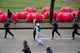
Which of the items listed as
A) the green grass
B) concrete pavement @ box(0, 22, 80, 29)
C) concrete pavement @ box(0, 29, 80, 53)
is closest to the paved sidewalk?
concrete pavement @ box(0, 22, 80, 29)

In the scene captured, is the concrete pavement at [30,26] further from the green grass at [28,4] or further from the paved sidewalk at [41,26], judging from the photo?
the green grass at [28,4]

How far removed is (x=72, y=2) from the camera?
31500 millimetres

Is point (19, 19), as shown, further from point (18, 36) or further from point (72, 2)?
point (72, 2)

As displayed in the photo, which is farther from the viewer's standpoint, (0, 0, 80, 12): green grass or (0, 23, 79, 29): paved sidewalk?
(0, 0, 80, 12): green grass

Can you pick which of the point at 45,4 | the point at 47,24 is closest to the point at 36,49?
the point at 47,24

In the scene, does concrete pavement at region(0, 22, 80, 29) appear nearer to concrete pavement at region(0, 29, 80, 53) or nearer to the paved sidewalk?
the paved sidewalk

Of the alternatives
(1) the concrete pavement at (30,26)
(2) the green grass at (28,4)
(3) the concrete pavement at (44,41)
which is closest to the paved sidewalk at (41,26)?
(1) the concrete pavement at (30,26)

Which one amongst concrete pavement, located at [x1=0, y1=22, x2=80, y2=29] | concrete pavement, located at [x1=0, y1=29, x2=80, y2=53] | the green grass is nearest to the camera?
concrete pavement, located at [x1=0, y1=29, x2=80, y2=53]

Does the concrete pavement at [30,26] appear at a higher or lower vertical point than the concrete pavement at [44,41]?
higher


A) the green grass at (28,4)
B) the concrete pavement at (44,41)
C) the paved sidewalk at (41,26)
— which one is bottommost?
the concrete pavement at (44,41)

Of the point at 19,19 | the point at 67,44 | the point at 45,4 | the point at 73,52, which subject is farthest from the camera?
the point at 45,4

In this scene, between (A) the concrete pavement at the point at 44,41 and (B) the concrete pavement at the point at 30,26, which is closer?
(A) the concrete pavement at the point at 44,41

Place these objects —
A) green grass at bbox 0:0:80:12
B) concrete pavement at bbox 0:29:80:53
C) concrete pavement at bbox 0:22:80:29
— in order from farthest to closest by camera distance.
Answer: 1. green grass at bbox 0:0:80:12
2. concrete pavement at bbox 0:22:80:29
3. concrete pavement at bbox 0:29:80:53

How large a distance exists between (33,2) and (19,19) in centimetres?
901
